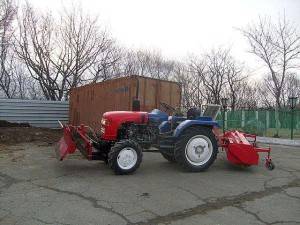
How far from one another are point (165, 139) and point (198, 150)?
2.42ft

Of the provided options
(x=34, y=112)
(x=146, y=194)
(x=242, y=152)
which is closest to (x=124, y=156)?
(x=146, y=194)

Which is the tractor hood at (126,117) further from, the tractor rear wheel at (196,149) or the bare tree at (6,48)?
the bare tree at (6,48)

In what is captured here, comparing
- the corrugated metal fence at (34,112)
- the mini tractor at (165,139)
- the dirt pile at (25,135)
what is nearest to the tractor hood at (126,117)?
the mini tractor at (165,139)

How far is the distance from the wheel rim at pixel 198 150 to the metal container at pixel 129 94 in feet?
11.3

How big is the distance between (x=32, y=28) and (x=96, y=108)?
1117 cm

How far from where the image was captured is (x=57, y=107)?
1952cm

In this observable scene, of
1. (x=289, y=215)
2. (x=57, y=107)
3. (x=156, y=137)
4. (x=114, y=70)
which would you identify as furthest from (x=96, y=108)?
(x=114, y=70)

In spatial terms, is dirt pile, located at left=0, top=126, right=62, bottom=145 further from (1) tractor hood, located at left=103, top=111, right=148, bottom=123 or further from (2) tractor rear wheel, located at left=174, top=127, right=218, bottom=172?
(2) tractor rear wheel, located at left=174, top=127, right=218, bottom=172

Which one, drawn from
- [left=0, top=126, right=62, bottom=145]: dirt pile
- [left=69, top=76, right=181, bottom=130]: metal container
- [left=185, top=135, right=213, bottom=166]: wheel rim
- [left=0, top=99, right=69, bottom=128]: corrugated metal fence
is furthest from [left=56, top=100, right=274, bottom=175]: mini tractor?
[left=0, top=99, right=69, bottom=128]: corrugated metal fence

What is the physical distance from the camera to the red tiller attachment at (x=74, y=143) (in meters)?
8.48

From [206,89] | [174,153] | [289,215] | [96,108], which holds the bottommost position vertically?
[289,215]

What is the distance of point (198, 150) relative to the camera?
8781 mm

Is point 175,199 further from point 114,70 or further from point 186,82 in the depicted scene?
point 186,82

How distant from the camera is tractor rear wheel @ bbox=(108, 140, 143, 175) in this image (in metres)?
8.07
